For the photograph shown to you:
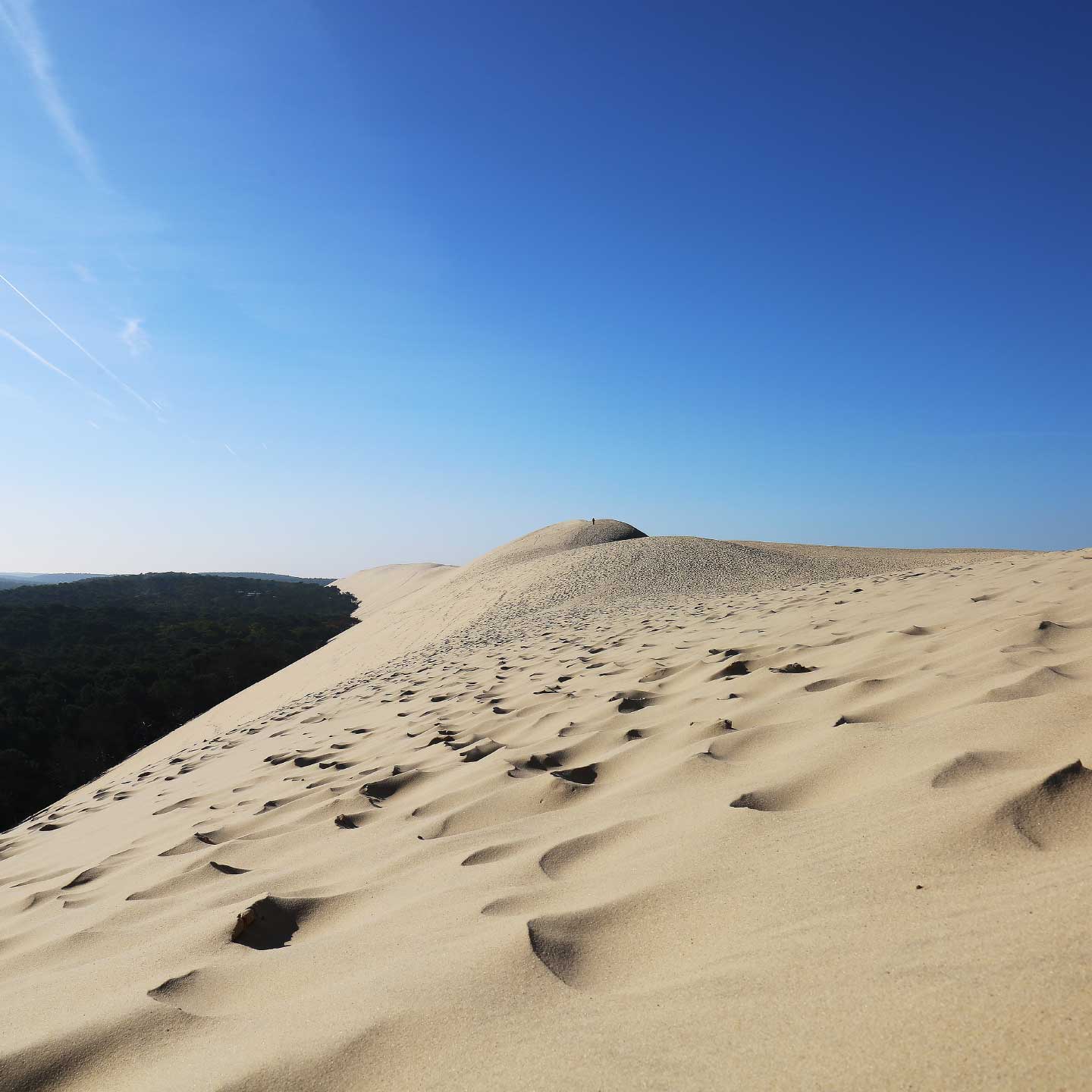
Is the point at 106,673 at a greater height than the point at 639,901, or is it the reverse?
the point at 639,901

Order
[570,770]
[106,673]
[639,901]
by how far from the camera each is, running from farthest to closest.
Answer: [106,673] < [570,770] < [639,901]

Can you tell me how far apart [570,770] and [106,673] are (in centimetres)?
1769

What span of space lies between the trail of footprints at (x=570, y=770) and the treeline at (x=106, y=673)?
7.96 metres

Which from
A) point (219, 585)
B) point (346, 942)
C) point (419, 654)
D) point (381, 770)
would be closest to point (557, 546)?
point (419, 654)

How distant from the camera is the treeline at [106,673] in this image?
12.5m

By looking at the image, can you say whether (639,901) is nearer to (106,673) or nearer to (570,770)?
(570,770)

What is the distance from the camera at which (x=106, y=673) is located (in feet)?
55.9

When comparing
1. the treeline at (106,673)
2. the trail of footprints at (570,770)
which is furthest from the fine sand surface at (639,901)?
the treeline at (106,673)

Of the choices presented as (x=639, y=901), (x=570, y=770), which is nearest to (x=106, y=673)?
(x=570, y=770)

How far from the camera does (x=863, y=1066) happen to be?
89 cm

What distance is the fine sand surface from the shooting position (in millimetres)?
1002

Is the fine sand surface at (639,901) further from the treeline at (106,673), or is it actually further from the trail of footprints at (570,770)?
the treeline at (106,673)

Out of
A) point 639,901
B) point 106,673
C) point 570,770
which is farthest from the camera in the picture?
point 106,673

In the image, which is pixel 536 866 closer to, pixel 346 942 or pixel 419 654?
pixel 346 942
